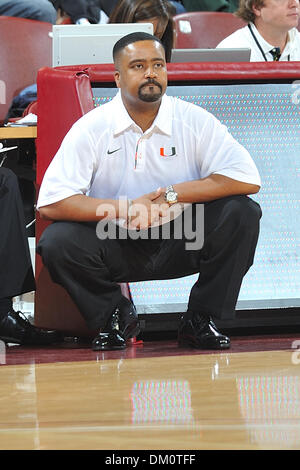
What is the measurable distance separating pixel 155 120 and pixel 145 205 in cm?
28

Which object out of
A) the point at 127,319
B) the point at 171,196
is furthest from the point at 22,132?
the point at 127,319

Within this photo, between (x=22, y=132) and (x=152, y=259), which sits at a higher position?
(x=22, y=132)

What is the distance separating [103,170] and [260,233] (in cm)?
59

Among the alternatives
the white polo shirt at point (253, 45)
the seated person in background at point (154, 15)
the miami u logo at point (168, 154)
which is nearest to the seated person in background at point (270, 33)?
the white polo shirt at point (253, 45)

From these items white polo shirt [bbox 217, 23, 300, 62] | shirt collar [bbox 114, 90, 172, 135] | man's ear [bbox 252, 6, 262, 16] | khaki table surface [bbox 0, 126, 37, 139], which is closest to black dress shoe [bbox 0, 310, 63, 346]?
khaki table surface [bbox 0, 126, 37, 139]

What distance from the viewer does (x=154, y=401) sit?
6.02ft

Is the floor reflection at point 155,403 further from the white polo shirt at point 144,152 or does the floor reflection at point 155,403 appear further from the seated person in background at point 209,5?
the seated person in background at point 209,5

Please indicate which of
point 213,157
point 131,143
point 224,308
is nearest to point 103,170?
point 131,143

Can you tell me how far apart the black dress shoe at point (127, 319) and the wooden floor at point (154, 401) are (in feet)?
0.43

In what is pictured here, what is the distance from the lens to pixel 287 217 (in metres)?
2.99

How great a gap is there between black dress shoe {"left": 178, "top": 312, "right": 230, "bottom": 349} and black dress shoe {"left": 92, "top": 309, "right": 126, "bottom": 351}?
188 mm

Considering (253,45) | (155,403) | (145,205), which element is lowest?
(155,403)

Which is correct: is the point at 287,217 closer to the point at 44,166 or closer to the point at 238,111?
the point at 238,111

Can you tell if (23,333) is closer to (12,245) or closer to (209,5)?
(12,245)
